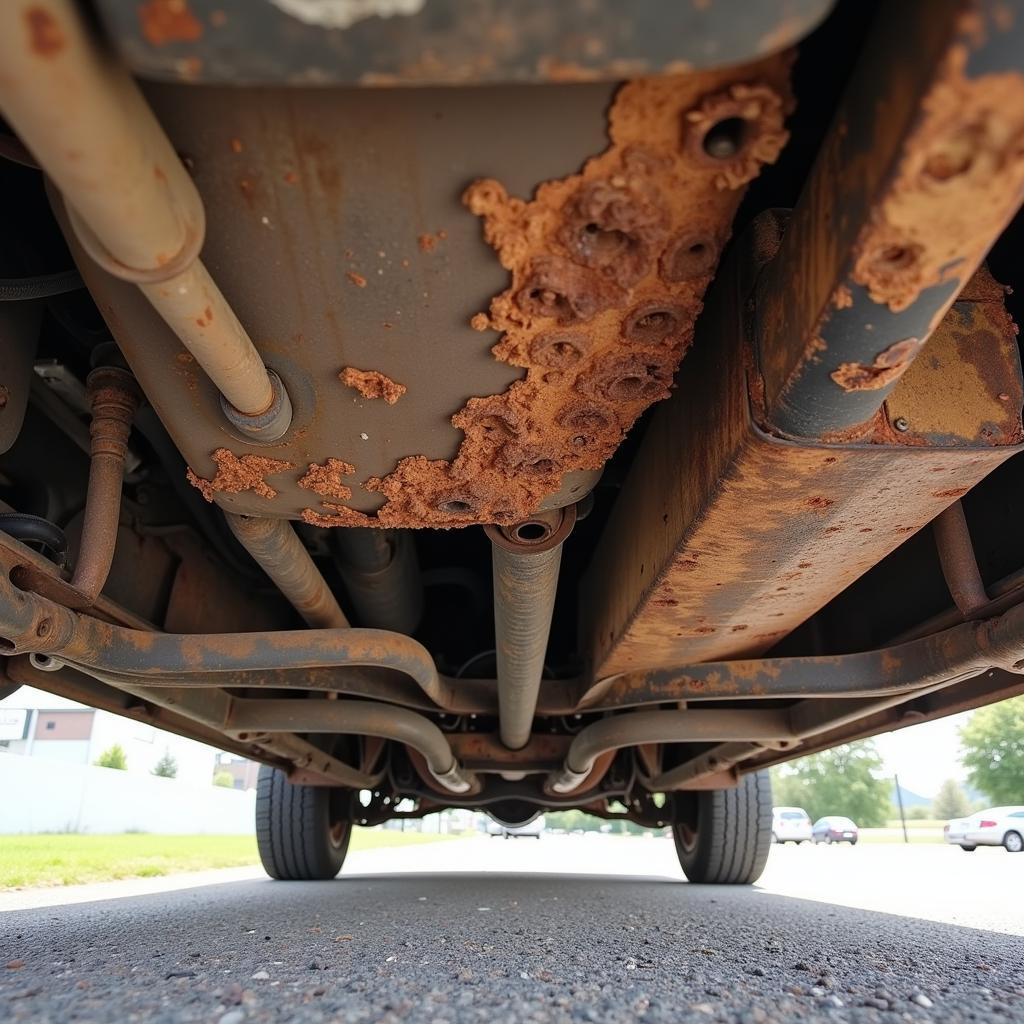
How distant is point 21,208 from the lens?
4.69 ft

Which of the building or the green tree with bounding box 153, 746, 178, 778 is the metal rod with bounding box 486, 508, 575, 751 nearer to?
the building

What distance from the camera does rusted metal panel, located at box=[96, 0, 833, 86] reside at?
61 cm

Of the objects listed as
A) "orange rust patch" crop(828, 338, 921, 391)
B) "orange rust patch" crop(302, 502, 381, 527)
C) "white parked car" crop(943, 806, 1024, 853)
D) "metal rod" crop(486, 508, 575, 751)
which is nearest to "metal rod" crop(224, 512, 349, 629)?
"orange rust patch" crop(302, 502, 381, 527)

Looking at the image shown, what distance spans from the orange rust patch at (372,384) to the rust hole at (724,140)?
0.58 m

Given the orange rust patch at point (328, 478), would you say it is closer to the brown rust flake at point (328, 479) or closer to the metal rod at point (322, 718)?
the brown rust flake at point (328, 479)

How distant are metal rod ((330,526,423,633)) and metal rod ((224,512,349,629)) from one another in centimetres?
11

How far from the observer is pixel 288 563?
1734mm

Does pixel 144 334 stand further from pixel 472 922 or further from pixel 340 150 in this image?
pixel 472 922

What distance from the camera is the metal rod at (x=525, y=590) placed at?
5.26 feet

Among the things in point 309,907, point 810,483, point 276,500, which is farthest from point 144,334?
point 309,907

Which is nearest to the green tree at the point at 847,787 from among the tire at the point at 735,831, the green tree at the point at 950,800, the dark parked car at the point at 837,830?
the green tree at the point at 950,800

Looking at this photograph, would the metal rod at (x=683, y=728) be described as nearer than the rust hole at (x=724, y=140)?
No

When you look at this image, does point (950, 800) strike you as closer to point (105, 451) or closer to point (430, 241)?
point (105, 451)

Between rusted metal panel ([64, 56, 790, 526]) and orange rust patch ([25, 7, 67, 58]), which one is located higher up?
rusted metal panel ([64, 56, 790, 526])
